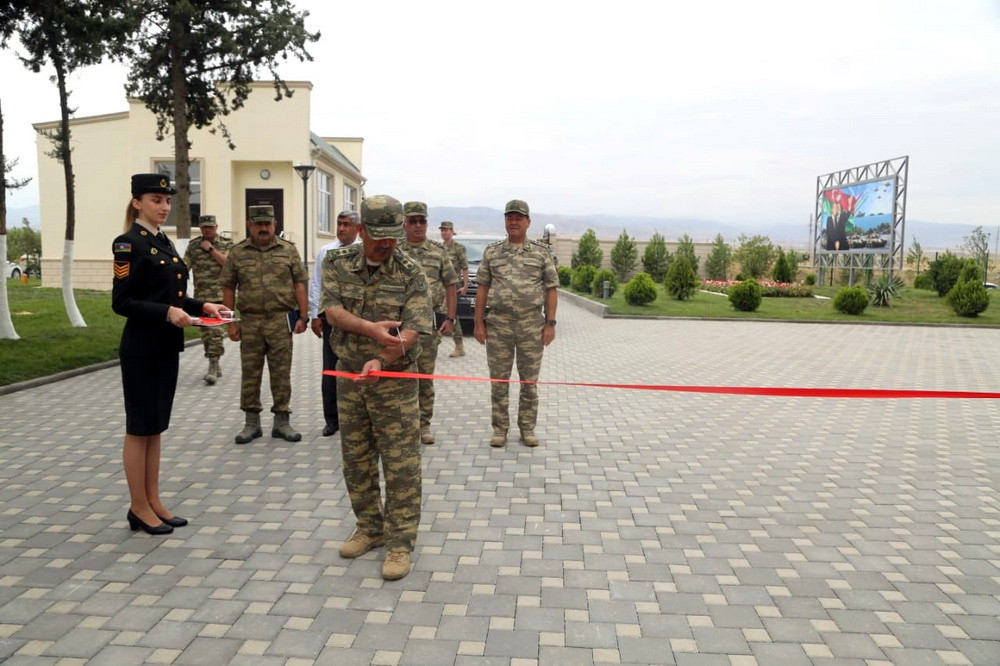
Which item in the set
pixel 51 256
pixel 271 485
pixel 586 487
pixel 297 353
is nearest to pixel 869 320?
pixel 297 353

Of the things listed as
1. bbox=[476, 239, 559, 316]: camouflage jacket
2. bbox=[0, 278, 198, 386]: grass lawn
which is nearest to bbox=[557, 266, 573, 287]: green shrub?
bbox=[0, 278, 198, 386]: grass lawn

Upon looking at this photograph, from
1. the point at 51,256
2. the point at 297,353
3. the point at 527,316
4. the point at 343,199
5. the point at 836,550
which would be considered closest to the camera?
the point at 836,550

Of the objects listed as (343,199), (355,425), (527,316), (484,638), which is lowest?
(484,638)

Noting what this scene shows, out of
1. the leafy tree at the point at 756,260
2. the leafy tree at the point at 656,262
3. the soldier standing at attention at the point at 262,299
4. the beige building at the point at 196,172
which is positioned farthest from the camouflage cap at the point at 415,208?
the leafy tree at the point at 656,262

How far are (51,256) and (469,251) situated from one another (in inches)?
665

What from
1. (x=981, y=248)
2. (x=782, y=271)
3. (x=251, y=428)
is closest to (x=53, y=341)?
(x=251, y=428)

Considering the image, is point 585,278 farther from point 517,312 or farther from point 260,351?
point 260,351

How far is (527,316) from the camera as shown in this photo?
241 inches

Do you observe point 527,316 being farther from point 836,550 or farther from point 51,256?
point 51,256

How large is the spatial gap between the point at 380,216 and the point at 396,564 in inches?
69.0

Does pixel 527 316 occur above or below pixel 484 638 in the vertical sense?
above

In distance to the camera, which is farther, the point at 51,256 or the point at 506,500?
the point at 51,256

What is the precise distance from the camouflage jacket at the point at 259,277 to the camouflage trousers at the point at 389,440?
240cm

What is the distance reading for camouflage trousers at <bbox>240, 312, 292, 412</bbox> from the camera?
5.92 m
